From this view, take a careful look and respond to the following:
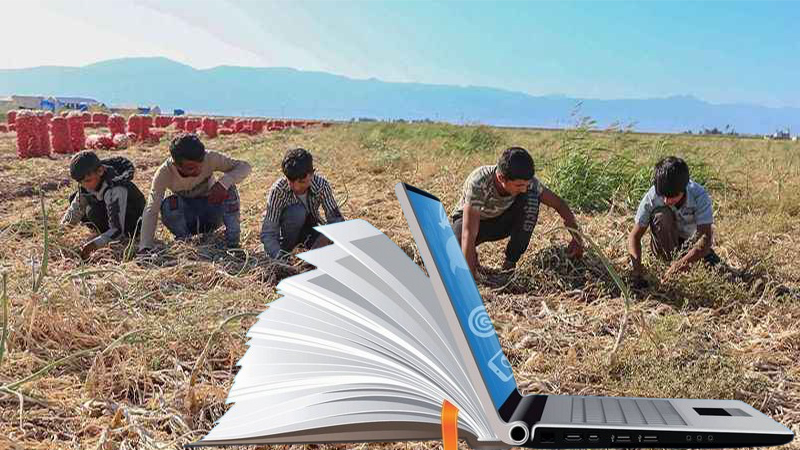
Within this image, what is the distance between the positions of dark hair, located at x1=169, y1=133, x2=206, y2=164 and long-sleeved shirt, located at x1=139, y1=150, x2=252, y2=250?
0.23 m

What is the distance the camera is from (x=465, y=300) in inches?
34.7

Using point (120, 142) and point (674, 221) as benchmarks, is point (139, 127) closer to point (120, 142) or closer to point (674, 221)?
point (120, 142)

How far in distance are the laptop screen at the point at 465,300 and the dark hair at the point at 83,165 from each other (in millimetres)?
4000

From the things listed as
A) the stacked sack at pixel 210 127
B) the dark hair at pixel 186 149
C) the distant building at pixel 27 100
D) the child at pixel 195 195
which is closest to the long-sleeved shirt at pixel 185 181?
the child at pixel 195 195

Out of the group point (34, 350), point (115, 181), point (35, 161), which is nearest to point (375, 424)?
point (34, 350)

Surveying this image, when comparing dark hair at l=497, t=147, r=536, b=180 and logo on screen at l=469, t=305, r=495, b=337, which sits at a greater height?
dark hair at l=497, t=147, r=536, b=180

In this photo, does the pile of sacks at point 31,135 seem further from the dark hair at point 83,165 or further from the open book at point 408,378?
the open book at point 408,378

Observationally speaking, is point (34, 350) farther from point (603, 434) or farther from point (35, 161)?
point (35, 161)

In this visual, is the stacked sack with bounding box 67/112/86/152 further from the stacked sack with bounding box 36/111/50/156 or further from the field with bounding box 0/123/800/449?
the field with bounding box 0/123/800/449

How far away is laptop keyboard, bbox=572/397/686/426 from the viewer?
81cm

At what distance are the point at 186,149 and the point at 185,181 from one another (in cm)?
49

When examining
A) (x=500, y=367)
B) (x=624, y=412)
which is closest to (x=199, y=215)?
(x=500, y=367)

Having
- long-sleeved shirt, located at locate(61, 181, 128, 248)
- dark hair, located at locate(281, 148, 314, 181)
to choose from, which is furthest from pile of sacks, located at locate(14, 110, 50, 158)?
dark hair, located at locate(281, 148, 314, 181)

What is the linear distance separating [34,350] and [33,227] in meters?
2.59
